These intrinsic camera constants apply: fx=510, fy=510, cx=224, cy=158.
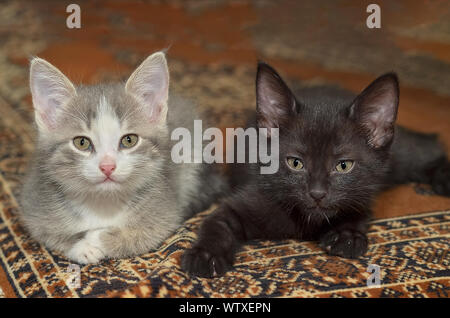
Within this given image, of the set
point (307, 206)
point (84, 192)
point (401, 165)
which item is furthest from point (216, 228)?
point (401, 165)

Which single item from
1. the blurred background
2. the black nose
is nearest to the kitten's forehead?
the black nose

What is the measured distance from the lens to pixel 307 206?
1.62 m

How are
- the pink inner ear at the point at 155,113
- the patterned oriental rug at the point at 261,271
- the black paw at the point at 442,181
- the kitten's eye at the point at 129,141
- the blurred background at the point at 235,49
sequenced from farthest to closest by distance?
the blurred background at the point at 235,49
the black paw at the point at 442,181
the pink inner ear at the point at 155,113
the kitten's eye at the point at 129,141
the patterned oriental rug at the point at 261,271

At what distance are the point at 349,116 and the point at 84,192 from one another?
91cm

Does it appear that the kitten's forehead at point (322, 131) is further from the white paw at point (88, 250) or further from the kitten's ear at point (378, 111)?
the white paw at point (88, 250)

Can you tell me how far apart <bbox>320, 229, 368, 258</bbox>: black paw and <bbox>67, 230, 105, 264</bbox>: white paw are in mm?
750

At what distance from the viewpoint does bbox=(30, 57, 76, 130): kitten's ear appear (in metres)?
1.61

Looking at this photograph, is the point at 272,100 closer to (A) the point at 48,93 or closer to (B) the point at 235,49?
(A) the point at 48,93

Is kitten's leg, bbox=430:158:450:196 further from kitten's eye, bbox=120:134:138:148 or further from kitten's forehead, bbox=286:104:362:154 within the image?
kitten's eye, bbox=120:134:138:148

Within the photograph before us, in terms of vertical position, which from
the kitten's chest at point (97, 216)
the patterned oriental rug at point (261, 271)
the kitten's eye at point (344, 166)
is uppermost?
the kitten's eye at point (344, 166)

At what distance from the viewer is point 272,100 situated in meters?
1.75

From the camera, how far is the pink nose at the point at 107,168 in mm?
1514

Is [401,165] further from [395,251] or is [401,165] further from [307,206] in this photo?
[307,206]

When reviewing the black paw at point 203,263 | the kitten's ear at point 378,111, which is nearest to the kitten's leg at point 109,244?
the black paw at point 203,263
